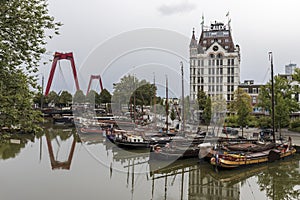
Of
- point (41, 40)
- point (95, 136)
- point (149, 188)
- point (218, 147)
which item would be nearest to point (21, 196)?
point (149, 188)

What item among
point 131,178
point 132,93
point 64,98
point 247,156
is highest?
point 64,98

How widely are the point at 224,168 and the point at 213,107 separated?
20471 millimetres

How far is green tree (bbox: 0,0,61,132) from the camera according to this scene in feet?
18.2

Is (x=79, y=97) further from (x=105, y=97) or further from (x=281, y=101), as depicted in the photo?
(x=281, y=101)

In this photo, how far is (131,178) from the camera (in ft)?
46.2

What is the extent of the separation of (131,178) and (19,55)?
31.2 ft

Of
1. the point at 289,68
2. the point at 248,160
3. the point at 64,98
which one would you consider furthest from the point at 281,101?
the point at 64,98

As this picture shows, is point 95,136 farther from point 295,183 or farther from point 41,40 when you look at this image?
point 41,40

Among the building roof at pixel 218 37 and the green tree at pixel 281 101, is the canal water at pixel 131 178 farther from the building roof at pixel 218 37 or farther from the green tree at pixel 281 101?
the building roof at pixel 218 37

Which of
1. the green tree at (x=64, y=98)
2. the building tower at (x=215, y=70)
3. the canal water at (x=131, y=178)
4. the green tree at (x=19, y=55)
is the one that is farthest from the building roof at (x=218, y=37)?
the green tree at (x=19, y=55)

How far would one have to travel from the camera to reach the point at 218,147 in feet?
55.8

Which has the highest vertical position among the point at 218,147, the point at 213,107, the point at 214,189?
the point at 213,107

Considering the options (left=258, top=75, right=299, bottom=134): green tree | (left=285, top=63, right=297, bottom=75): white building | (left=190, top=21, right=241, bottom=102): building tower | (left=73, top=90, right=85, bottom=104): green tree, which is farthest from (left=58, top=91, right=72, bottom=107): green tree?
(left=258, top=75, right=299, bottom=134): green tree

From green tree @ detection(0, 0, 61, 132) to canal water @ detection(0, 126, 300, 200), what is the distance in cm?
409
